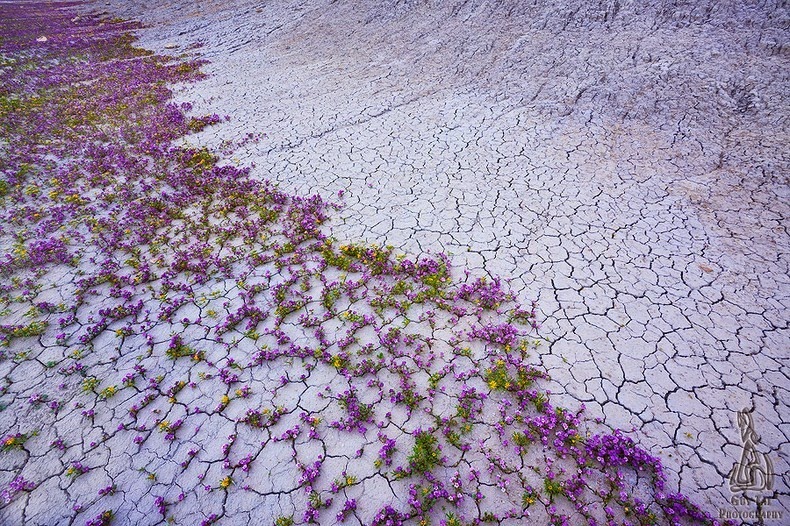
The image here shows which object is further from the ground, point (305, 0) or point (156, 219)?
point (305, 0)

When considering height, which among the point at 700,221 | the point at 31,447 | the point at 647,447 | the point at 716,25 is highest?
the point at 716,25

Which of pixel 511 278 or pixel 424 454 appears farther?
pixel 511 278

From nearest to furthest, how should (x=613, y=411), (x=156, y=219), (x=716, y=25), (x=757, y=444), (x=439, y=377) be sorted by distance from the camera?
(x=757, y=444), (x=613, y=411), (x=439, y=377), (x=156, y=219), (x=716, y=25)

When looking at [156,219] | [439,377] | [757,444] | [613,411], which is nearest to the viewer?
[757,444]

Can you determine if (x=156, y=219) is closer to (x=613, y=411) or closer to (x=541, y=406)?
(x=541, y=406)

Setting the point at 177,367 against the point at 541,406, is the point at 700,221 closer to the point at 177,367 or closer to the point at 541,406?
the point at 541,406

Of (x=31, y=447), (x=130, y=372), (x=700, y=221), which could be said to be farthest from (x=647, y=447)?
(x=31, y=447)

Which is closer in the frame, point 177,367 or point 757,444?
point 757,444

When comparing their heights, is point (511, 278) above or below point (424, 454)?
above
